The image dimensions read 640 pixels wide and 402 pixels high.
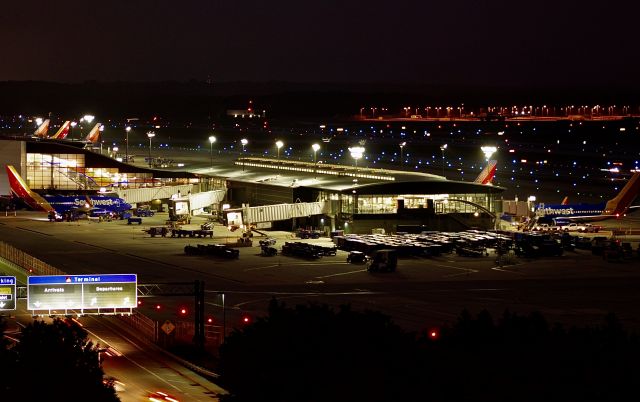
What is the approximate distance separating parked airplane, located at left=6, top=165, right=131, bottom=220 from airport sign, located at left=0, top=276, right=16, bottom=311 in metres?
59.3

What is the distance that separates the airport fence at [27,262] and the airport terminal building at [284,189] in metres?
21.8

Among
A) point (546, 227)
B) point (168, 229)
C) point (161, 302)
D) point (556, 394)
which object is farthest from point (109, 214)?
point (556, 394)

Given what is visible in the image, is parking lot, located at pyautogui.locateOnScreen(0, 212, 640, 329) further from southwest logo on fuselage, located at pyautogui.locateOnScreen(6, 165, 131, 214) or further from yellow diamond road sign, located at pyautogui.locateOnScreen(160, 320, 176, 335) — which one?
southwest logo on fuselage, located at pyautogui.locateOnScreen(6, 165, 131, 214)

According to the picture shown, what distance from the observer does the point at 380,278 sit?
216 ft

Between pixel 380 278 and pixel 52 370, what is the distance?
115 feet

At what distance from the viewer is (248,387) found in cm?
3259

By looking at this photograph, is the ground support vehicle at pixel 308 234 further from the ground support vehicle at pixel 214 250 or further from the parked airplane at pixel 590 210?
the parked airplane at pixel 590 210

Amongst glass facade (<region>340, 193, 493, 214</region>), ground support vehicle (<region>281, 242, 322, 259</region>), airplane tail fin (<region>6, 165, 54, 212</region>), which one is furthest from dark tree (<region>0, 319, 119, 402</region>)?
airplane tail fin (<region>6, 165, 54, 212</region>)

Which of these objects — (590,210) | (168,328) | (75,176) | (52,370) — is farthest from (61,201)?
(52,370)

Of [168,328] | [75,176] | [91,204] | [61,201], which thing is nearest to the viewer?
[168,328]

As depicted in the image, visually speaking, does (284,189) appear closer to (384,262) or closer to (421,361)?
(384,262)

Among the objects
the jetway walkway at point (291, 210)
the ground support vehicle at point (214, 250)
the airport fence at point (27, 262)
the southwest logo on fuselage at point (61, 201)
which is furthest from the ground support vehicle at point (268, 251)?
the southwest logo on fuselage at point (61, 201)

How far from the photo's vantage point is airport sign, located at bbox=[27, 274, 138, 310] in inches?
1750

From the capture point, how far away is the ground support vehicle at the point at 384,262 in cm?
6838
